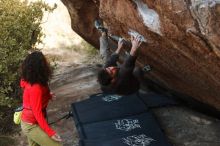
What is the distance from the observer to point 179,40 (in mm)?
6469

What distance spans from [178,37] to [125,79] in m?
1.43

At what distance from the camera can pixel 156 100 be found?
11133 mm

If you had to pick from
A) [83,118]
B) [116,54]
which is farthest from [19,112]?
[83,118]

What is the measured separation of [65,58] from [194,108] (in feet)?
26.9

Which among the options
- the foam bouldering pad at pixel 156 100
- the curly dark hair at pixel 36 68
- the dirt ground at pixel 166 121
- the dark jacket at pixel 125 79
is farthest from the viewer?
the foam bouldering pad at pixel 156 100

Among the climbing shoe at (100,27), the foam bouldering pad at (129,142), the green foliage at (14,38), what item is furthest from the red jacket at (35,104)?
the climbing shoe at (100,27)

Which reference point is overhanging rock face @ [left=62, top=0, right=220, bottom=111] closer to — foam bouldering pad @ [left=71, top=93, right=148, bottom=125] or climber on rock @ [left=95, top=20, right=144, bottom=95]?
climber on rock @ [left=95, top=20, right=144, bottom=95]

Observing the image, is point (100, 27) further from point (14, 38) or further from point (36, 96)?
point (36, 96)

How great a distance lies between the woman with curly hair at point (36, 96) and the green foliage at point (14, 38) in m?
3.00

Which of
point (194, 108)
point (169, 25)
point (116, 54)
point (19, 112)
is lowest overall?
point (194, 108)

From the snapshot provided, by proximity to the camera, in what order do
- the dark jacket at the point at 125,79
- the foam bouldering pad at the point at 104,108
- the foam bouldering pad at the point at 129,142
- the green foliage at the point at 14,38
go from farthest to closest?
the foam bouldering pad at the point at 104,108, the green foliage at the point at 14,38, the foam bouldering pad at the point at 129,142, the dark jacket at the point at 125,79

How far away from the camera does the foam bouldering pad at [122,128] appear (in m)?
9.01

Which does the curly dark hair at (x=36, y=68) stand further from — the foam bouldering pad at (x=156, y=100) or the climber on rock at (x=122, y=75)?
the foam bouldering pad at (x=156, y=100)

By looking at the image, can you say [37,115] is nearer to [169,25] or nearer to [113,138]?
[169,25]
